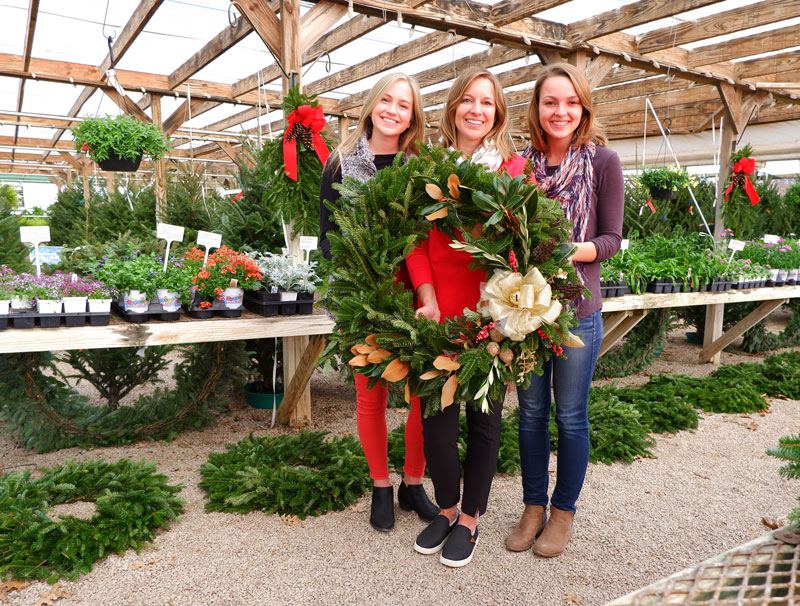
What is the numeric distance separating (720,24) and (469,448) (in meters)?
4.22

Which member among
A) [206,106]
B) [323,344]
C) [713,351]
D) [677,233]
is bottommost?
[713,351]

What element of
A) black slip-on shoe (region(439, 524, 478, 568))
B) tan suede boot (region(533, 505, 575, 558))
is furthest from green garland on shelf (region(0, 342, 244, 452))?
tan suede boot (region(533, 505, 575, 558))

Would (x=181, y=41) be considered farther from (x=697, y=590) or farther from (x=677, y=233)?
(x=697, y=590)

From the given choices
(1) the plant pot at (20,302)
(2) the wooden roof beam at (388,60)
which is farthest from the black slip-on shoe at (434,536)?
(2) the wooden roof beam at (388,60)

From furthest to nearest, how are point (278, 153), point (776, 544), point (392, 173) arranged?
point (278, 153)
point (392, 173)
point (776, 544)

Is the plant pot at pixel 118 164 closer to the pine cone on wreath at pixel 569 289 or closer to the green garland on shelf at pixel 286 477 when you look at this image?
the green garland on shelf at pixel 286 477

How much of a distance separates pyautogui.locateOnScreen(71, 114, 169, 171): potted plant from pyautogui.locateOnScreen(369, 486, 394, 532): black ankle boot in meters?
2.92

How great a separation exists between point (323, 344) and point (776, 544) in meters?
2.48

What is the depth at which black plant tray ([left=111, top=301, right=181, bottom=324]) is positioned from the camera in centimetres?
261

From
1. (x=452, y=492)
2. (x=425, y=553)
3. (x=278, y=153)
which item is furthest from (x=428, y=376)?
(x=278, y=153)

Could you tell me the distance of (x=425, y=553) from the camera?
214 cm

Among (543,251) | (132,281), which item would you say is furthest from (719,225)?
(132,281)

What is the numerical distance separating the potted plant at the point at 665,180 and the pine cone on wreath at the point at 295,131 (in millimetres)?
3103

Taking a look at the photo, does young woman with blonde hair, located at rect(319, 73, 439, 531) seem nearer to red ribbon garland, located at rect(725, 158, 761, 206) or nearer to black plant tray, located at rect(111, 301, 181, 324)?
black plant tray, located at rect(111, 301, 181, 324)
